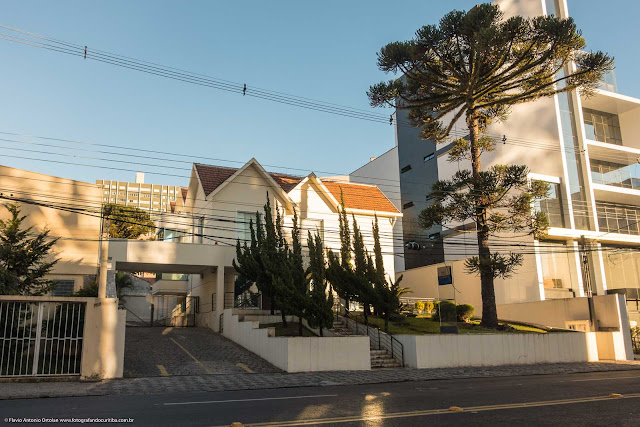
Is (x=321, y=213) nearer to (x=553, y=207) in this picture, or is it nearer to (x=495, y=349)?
(x=495, y=349)

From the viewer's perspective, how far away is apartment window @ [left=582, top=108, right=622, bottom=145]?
40.6 m

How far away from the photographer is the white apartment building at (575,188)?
35031mm

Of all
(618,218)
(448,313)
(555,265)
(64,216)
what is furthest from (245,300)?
(618,218)

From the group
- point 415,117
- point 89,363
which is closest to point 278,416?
point 89,363

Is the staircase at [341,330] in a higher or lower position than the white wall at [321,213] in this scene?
lower

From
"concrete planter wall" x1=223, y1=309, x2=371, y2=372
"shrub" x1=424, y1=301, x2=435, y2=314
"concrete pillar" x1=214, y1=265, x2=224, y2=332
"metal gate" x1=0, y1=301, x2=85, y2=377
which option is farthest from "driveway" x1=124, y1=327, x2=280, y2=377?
"shrub" x1=424, y1=301, x2=435, y2=314

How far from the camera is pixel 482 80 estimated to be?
86.8ft

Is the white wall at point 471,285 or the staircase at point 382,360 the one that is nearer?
the staircase at point 382,360

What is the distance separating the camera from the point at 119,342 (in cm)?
1756

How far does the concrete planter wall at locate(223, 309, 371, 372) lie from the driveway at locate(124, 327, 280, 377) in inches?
24.2

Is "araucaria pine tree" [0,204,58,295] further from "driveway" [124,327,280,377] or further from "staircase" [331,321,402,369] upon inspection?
"staircase" [331,321,402,369]

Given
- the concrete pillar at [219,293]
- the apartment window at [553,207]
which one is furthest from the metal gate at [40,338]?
the apartment window at [553,207]

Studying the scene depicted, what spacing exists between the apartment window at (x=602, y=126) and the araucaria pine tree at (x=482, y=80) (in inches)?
563

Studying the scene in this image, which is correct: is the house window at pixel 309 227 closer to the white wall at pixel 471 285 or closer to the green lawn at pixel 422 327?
the green lawn at pixel 422 327
